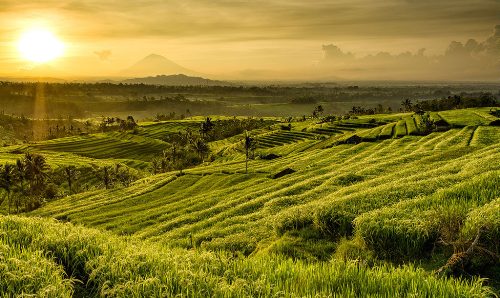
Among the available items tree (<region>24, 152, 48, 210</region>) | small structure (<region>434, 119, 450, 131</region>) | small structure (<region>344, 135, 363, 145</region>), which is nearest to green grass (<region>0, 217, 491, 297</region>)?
small structure (<region>344, 135, 363, 145</region>)

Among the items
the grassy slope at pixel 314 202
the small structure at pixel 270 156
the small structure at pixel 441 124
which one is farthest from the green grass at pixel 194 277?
the small structure at pixel 270 156

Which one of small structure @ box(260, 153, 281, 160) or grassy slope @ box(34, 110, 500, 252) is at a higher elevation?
grassy slope @ box(34, 110, 500, 252)

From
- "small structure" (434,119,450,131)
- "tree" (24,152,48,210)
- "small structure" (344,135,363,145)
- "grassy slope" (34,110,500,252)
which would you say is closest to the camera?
"grassy slope" (34,110,500,252)

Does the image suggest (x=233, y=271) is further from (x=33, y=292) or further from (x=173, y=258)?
(x=33, y=292)

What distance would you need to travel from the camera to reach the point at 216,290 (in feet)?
27.1

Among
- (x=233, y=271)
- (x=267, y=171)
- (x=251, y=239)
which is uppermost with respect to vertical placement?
(x=233, y=271)

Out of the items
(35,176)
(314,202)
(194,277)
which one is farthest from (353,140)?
(194,277)

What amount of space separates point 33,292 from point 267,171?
105 m

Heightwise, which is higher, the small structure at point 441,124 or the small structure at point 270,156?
the small structure at point 441,124

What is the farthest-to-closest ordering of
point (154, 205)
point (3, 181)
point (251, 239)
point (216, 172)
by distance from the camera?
point (3, 181)
point (216, 172)
point (154, 205)
point (251, 239)

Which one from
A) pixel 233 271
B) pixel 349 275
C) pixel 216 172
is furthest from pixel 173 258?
pixel 216 172

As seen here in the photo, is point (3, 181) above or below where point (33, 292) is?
below

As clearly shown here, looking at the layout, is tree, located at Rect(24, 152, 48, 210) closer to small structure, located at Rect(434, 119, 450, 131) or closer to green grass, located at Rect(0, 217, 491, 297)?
small structure, located at Rect(434, 119, 450, 131)

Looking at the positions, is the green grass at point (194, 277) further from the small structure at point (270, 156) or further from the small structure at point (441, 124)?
the small structure at point (270, 156)
